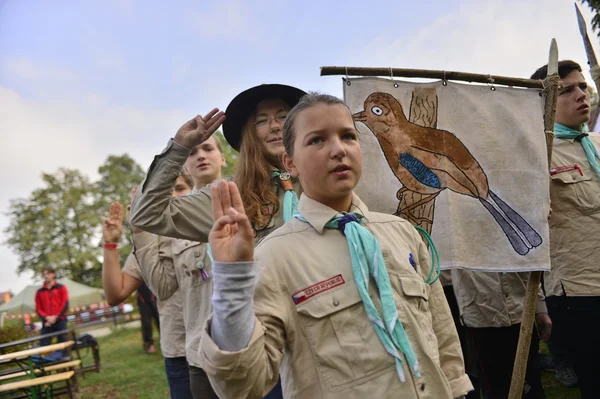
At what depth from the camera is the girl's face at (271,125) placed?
7.48ft

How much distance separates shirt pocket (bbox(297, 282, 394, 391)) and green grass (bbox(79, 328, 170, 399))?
5798 millimetres

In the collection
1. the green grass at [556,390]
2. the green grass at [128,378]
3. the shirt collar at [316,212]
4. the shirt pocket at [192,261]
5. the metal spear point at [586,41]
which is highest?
the metal spear point at [586,41]

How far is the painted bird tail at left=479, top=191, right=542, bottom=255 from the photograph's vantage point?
2.40 meters

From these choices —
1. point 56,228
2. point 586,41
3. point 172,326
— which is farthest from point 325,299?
point 56,228

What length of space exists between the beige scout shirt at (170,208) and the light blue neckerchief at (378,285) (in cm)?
72

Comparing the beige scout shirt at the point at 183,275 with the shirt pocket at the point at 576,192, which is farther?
the shirt pocket at the point at 576,192

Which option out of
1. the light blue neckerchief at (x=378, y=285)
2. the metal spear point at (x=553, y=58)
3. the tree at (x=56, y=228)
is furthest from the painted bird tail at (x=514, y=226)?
the tree at (x=56, y=228)

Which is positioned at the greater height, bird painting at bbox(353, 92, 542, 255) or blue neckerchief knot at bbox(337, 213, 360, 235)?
bird painting at bbox(353, 92, 542, 255)

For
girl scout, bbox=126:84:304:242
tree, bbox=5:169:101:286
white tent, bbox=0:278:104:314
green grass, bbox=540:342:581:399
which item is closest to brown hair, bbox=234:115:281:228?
girl scout, bbox=126:84:304:242

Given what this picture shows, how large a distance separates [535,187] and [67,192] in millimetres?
43378

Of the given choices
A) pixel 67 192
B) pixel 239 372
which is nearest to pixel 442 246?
pixel 239 372

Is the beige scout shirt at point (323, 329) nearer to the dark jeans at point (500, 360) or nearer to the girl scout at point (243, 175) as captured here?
the girl scout at point (243, 175)

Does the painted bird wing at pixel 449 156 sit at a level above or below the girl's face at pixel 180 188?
below

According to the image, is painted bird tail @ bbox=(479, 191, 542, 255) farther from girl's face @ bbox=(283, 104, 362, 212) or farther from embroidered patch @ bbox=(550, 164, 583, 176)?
girl's face @ bbox=(283, 104, 362, 212)
